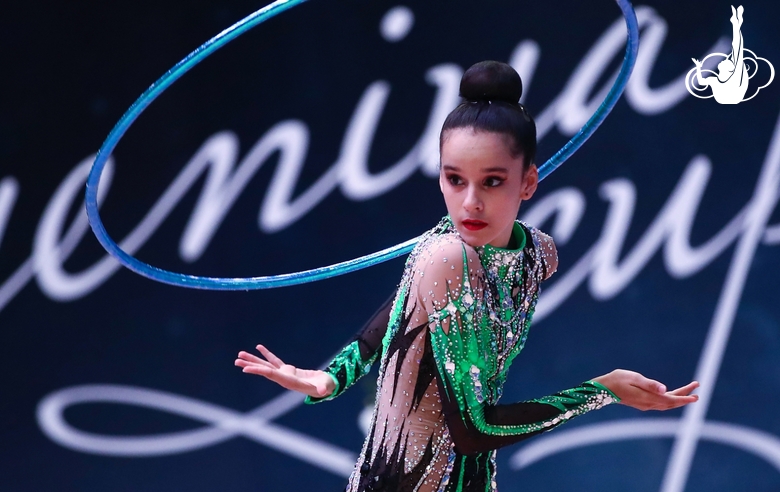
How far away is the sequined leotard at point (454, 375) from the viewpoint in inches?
63.1

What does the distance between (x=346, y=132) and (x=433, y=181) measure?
0.41m

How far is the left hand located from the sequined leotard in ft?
0.06

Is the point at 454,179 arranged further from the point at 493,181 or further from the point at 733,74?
the point at 733,74

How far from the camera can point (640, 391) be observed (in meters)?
1.70

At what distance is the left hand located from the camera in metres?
1.69

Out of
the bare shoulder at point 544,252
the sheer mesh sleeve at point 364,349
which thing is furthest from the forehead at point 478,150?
the sheer mesh sleeve at point 364,349

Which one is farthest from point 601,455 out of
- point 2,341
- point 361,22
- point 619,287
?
point 2,341

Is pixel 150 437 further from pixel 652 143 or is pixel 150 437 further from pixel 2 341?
pixel 652 143

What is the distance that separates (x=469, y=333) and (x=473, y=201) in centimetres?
23

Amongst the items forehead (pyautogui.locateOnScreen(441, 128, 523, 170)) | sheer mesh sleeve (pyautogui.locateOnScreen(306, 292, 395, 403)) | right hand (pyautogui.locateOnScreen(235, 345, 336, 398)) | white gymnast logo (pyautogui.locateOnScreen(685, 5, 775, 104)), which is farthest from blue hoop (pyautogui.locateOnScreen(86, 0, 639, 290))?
white gymnast logo (pyautogui.locateOnScreen(685, 5, 775, 104))

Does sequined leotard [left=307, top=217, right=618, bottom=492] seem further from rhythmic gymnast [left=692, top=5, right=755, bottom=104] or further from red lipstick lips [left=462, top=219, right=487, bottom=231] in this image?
rhythmic gymnast [left=692, top=5, right=755, bottom=104]

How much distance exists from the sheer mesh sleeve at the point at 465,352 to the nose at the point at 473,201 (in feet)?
0.23

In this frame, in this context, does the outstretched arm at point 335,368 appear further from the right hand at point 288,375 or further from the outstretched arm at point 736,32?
the outstretched arm at point 736,32

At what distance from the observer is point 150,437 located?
150 inches
